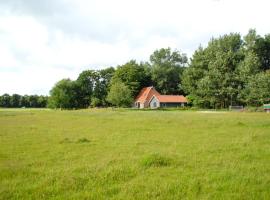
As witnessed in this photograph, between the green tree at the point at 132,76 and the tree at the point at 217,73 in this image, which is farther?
the green tree at the point at 132,76

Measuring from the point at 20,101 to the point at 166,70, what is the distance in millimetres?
78994

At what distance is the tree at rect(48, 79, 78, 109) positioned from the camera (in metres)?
88.4

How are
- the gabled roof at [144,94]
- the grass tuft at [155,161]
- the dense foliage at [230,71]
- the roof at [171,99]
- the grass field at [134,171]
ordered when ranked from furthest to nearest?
the gabled roof at [144,94] → the roof at [171,99] → the dense foliage at [230,71] → the grass tuft at [155,161] → the grass field at [134,171]

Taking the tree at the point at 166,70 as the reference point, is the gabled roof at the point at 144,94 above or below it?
below

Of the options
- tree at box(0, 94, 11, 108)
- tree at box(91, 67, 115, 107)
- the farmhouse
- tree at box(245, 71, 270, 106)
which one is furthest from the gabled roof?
tree at box(0, 94, 11, 108)

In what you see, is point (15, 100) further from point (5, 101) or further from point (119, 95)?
point (119, 95)

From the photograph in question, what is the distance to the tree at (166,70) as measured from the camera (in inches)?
3616

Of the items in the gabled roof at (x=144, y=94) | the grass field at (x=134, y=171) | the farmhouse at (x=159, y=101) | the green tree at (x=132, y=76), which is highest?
the green tree at (x=132, y=76)

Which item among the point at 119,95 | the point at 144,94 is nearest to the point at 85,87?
the point at 144,94

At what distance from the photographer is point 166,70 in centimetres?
9169

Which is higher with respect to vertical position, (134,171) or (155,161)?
(155,161)

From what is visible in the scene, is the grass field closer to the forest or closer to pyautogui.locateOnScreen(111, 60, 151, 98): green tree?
the forest

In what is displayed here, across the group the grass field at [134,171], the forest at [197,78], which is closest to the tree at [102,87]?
the forest at [197,78]

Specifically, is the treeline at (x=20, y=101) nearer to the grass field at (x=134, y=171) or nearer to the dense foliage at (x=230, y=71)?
the dense foliage at (x=230, y=71)
